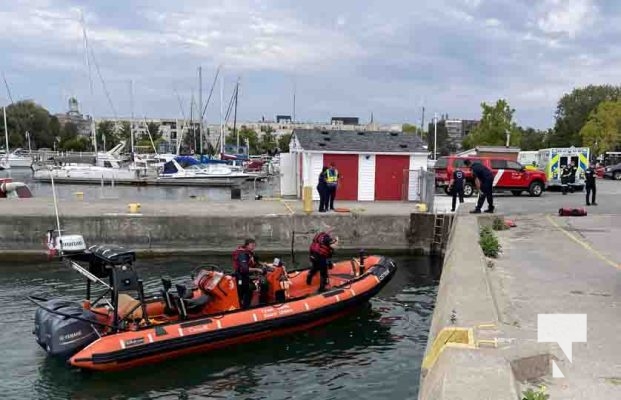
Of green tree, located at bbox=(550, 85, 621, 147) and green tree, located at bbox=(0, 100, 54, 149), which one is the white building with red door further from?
green tree, located at bbox=(0, 100, 54, 149)

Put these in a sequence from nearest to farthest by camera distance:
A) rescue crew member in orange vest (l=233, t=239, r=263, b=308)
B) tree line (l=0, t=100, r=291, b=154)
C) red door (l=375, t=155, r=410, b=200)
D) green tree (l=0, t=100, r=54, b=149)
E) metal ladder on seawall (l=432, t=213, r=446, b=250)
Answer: rescue crew member in orange vest (l=233, t=239, r=263, b=308) → metal ladder on seawall (l=432, t=213, r=446, b=250) → red door (l=375, t=155, r=410, b=200) → tree line (l=0, t=100, r=291, b=154) → green tree (l=0, t=100, r=54, b=149)

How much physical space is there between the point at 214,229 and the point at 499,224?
8.96 meters

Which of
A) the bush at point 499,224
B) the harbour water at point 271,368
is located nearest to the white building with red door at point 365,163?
the bush at point 499,224

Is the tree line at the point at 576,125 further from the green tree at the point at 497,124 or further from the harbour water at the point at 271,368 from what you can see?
the harbour water at the point at 271,368

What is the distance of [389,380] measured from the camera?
948 centimetres

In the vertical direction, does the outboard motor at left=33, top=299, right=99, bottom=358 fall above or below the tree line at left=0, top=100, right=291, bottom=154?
below

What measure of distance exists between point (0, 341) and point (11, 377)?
1720mm

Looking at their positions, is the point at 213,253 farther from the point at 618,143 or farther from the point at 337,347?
the point at 618,143

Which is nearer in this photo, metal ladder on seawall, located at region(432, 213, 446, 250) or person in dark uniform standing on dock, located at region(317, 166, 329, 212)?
metal ladder on seawall, located at region(432, 213, 446, 250)

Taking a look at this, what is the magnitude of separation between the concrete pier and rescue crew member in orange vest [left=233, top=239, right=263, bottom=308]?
3.58m

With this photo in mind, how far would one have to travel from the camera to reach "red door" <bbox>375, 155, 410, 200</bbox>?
2492cm

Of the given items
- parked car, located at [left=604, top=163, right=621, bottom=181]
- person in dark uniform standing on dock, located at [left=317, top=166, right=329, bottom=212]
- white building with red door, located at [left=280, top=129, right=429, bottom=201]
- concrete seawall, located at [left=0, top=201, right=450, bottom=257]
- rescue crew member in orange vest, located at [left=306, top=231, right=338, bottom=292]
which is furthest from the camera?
parked car, located at [left=604, top=163, right=621, bottom=181]

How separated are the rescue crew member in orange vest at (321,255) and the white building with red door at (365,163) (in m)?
11.6

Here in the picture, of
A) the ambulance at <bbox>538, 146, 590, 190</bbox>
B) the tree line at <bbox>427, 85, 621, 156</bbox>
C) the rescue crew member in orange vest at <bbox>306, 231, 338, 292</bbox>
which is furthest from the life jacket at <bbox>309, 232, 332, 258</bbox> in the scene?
the tree line at <bbox>427, 85, 621, 156</bbox>
